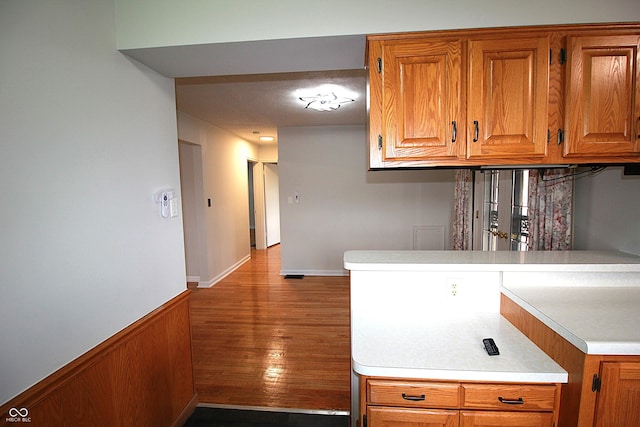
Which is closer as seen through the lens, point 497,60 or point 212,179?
point 497,60

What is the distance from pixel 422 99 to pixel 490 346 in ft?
3.71

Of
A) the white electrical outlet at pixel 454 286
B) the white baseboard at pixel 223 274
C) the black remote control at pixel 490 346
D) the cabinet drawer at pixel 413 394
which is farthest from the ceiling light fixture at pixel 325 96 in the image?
the white baseboard at pixel 223 274

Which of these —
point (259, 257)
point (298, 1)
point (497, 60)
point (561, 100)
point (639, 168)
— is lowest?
point (259, 257)

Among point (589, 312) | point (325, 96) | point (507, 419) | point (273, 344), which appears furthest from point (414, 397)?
point (325, 96)

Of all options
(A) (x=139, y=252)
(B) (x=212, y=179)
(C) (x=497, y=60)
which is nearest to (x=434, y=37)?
(C) (x=497, y=60)

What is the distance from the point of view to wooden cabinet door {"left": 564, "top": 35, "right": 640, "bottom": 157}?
135 centimetres

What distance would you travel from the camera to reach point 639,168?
4.85 feet

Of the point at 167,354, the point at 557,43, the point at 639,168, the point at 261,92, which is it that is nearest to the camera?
the point at 557,43

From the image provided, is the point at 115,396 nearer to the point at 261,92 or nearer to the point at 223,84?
the point at 223,84

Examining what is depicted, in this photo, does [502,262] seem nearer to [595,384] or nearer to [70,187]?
[595,384]

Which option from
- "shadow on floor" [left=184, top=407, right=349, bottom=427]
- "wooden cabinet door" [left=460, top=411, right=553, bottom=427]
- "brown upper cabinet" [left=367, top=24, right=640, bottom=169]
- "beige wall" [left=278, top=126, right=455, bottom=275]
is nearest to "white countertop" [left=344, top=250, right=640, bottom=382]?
"wooden cabinet door" [left=460, top=411, right=553, bottom=427]

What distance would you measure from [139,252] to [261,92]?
222cm

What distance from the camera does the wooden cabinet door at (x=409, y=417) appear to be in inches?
43.7

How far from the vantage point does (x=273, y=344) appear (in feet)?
9.32
